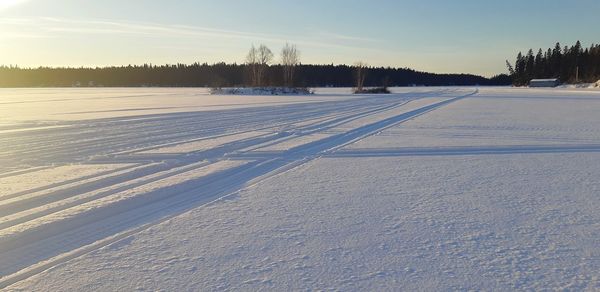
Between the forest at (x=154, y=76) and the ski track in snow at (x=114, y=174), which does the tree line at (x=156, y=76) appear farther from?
the ski track in snow at (x=114, y=174)

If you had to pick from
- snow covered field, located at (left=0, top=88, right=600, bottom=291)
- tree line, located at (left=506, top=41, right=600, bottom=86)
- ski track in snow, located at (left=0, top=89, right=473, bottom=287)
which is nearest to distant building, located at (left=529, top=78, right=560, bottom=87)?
tree line, located at (left=506, top=41, right=600, bottom=86)

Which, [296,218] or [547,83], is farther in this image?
[547,83]

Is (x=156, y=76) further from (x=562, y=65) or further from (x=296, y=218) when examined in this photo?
(x=296, y=218)

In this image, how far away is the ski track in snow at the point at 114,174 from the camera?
4.09 metres

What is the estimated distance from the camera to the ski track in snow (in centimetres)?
409

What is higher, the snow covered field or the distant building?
the distant building

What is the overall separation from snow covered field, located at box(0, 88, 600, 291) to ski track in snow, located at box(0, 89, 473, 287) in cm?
3

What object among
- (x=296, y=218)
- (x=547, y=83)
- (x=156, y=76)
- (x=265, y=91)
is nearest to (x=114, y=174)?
(x=296, y=218)

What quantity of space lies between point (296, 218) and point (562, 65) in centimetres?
12151

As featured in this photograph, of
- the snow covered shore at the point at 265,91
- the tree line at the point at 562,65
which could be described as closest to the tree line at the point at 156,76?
the tree line at the point at 562,65

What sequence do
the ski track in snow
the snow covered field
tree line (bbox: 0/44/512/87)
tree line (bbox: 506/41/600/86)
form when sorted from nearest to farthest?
the snow covered field → the ski track in snow → tree line (bbox: 506/41/600/86) → tree line (bbox: 0/44/512/87)

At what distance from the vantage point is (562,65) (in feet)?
347

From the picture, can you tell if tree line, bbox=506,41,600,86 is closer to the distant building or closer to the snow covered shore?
the distant building

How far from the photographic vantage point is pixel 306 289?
10.1 feet
